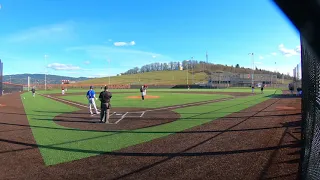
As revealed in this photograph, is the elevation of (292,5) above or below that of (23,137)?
above

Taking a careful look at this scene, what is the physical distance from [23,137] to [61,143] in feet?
7.01

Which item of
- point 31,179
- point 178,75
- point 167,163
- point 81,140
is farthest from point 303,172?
point 178,75

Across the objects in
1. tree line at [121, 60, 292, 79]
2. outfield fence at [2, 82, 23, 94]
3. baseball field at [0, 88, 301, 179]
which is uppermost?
tree line at [121, 60, 292, 79]

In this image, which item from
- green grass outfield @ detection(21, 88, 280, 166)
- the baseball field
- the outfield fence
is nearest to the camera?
the baseball field

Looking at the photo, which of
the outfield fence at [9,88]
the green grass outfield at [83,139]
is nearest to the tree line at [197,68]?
the outfield fence at [9,88]

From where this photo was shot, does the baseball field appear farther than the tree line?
No

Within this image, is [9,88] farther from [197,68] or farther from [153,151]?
[197,68]

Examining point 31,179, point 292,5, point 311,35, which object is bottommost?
point 31,179

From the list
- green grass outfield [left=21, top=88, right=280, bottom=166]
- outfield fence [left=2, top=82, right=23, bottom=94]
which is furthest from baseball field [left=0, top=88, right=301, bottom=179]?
outfield fence [left=2, top=82, right=23, bottom=94]

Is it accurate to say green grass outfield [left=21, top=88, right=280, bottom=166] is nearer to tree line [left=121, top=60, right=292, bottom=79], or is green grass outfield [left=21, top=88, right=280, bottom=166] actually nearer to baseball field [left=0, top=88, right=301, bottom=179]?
baseball field [left=0, top=88, right=301, bottom=179]

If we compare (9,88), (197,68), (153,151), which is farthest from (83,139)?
(197,68)

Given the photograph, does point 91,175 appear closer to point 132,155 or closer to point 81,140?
point 132,155

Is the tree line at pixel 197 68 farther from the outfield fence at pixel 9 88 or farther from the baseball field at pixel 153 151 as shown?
the baseball field at pixel 153 151

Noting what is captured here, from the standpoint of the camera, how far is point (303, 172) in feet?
20.0
